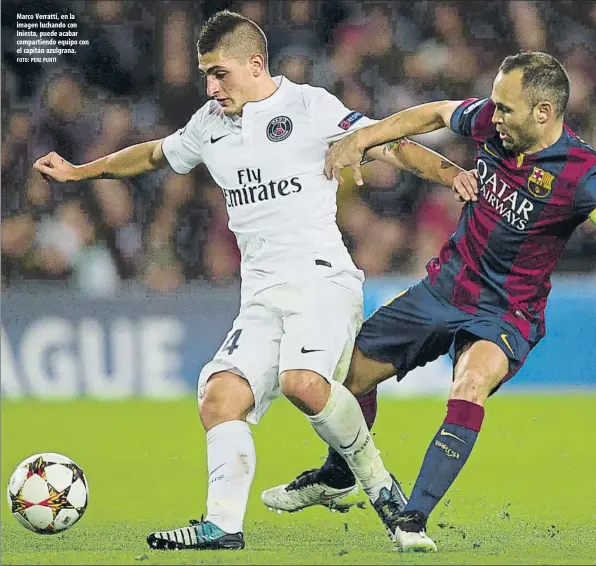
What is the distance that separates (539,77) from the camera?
4816mm

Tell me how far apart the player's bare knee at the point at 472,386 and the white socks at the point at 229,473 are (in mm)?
850

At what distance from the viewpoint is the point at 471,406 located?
471cm

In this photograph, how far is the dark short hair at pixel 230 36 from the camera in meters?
5.22

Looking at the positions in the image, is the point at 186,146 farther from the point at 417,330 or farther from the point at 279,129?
the point at 417,330

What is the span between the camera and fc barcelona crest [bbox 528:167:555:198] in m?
4.93

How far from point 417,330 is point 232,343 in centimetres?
83

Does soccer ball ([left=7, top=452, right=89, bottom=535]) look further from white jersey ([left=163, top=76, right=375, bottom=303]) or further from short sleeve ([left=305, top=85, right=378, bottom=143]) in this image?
short sleeve ([left=305, top=85, right=378, bottom=143])

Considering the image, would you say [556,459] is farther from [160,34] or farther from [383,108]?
[160,34]

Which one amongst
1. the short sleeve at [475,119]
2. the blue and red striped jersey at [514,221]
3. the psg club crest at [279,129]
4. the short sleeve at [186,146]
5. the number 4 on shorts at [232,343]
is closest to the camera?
the blue and red striped jersey at [514,221]

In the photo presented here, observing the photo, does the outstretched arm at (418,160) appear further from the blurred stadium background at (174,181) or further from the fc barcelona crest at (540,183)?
the blurred stadium background at (174,181)

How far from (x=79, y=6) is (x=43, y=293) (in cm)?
284

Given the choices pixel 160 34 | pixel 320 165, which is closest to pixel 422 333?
pixel 320 165

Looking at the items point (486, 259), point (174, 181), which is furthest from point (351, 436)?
point (174, 181)

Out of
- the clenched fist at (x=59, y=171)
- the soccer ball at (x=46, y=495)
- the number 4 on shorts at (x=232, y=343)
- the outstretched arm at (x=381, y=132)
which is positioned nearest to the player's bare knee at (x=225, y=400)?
the number 4 on shorts at (x=232, y=343)
